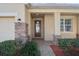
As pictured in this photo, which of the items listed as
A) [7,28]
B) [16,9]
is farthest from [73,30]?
[16,9]

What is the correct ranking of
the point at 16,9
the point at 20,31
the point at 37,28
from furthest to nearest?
the point at 37,28, the point at 16,9, the point at 20,31

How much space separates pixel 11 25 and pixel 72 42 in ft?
16.1

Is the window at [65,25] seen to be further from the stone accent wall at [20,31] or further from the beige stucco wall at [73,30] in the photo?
the stone accent wall at [20,31]

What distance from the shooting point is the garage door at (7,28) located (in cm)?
1502

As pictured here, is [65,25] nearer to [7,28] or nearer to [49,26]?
[49,26]

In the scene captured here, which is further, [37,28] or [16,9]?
[37,28]

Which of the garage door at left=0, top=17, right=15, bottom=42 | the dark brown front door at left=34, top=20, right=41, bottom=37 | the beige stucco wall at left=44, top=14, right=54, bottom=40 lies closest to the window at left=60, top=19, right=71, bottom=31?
the beige stucco wall at left=44, top=14, right=54, bottom=40

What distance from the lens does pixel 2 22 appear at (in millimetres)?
15297

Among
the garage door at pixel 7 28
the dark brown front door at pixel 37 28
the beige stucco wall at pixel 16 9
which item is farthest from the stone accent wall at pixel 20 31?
the dark brown front door at pixel 37 28

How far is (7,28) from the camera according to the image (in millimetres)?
A: 15195

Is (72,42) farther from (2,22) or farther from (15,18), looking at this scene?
(2,22)

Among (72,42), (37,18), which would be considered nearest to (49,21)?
(37,18)

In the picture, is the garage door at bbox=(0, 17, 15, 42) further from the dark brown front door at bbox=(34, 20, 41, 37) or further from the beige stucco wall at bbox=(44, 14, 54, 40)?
the dark brown front door at bbox=(34, 20, 41, 37)

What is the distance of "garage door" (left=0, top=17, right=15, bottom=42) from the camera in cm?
1502
